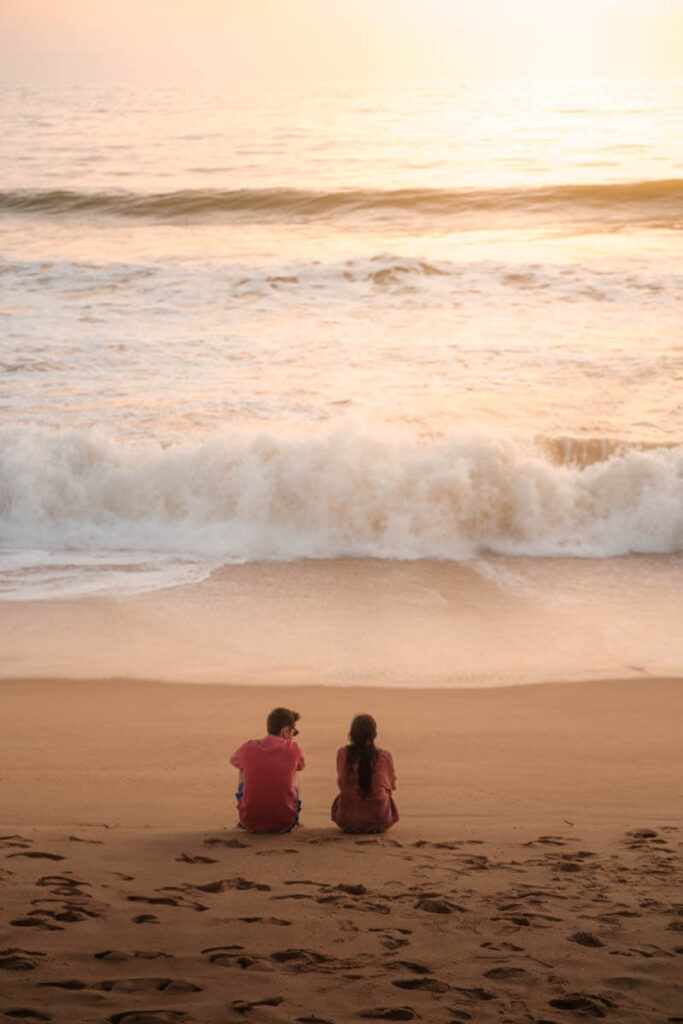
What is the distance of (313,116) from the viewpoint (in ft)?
133

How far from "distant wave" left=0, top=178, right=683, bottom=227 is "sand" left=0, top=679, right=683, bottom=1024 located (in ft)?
65.3

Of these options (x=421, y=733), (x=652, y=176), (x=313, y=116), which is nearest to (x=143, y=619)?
(x=421, y=733)

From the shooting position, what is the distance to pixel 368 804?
5.25m

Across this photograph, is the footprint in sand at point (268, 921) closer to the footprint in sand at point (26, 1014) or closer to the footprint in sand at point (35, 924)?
the footprint in sand at point (35, 924)

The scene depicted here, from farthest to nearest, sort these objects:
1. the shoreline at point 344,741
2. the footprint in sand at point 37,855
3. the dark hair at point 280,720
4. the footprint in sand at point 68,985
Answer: the shoreline at point 344,741, the dark hair at point 280,720, the footprint in sand at point 37,855, the footprint in sand at point 68,985

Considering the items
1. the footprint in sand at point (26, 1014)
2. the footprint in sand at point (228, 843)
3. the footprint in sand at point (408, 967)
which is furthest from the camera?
the footprint in sand at point (228, 843)

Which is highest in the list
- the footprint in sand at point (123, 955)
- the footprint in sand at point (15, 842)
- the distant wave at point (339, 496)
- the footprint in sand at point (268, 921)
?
the distant wave at point (339, 496)

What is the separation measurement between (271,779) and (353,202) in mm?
22881

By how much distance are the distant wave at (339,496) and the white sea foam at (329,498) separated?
1 centimetres

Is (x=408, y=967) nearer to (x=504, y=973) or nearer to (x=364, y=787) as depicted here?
(x=504, y=973)

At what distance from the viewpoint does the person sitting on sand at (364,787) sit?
17.2 ft

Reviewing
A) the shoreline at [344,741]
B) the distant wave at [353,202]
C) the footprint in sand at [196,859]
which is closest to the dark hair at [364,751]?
the shoreline at [344,741]

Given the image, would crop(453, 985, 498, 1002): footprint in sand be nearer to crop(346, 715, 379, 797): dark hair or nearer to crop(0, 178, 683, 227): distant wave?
crop(346, 715, 379, 797): dark hair

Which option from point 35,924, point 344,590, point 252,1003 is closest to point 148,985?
point 252,1003
